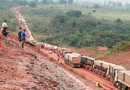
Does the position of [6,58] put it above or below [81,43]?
above

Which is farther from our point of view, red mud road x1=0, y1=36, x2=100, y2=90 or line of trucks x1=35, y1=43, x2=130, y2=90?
line of trucks x1=35, y1=43, x2=130, y2=90

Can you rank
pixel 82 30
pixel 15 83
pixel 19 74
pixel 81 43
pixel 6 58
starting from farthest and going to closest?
1. pixel 82 30
2. pixel 81 43
3. pixel 6 58
4. pixel 19 74
5. pixel 15 83

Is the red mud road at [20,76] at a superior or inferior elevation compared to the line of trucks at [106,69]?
superior

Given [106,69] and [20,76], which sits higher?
[20,76]

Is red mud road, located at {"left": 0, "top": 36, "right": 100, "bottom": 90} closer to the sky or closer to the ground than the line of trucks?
closer to the sky

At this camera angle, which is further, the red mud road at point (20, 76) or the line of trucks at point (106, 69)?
the line of trucks at point (106, 69)

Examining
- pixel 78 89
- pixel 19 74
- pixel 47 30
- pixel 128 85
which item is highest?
pixel 19 74

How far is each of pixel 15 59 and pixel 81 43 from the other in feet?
270

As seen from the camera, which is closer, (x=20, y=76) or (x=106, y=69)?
(x=20, y=76)

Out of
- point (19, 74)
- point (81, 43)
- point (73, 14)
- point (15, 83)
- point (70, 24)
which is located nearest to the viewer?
point (15, 83)

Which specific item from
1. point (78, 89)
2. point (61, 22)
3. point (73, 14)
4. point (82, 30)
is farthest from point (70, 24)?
point (78, 89)

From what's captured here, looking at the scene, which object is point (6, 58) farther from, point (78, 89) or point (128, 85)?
point (128, 85)

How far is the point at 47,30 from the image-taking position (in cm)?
13762

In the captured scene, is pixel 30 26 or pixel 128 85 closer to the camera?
pixel 128 85
